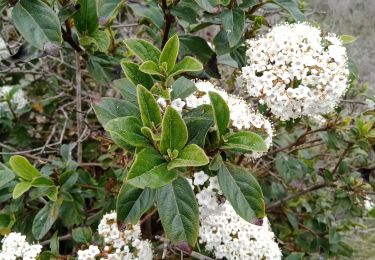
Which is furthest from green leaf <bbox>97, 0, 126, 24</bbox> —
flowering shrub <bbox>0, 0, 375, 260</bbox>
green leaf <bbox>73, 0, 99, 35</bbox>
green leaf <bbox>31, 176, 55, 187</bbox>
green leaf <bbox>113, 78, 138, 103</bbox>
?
green leaf <bbox>31, 176, 55, 187</bbox>

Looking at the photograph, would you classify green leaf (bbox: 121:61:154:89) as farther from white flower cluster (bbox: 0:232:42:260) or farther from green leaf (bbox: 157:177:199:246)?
white flower cluster (bbox: 0:232:42:260)

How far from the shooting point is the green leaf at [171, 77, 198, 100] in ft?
4.32

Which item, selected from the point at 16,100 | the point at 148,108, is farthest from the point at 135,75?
the point at 16,100

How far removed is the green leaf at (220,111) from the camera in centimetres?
112

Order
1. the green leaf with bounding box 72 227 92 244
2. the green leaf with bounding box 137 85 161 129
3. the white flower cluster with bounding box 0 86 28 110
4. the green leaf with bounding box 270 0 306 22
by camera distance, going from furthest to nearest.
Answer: the white flower cluster with bounding box 0 86 28 110 → the green leaf with bounding box 72 227 92 244 → the green leaf with bounding box 270 0 306 22 → the green leaf with bounding box 137 85 161 129

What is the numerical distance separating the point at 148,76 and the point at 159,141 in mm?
264

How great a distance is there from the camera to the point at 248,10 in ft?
5.75

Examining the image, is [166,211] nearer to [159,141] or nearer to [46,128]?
[159,141]

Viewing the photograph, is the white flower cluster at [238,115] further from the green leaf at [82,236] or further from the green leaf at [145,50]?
the green leaf at [82,236]

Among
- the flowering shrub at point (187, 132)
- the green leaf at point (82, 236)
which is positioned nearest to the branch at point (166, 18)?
the flowering shrub at point (187, 132)

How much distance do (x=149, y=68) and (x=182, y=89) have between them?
134 millimetres

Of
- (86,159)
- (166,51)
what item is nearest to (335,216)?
(86,159)

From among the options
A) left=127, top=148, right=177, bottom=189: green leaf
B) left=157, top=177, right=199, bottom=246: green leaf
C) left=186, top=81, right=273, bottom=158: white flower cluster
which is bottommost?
left=157, top=177, right=199, bottom=246: green leaf

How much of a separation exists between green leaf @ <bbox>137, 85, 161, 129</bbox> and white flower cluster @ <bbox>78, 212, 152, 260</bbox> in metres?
0.51
